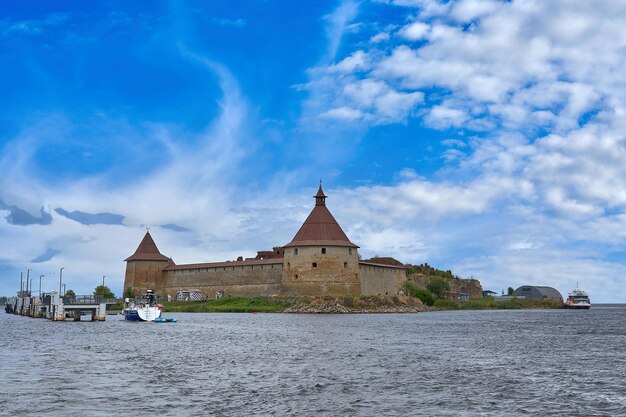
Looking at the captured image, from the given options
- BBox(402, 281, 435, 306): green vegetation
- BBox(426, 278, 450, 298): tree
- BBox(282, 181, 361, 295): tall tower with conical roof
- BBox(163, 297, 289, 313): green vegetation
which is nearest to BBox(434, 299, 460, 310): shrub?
BBox(402, 281, 435, 306): green vegetation

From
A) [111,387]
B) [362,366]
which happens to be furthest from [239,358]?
[111,387]

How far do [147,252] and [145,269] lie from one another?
228cm

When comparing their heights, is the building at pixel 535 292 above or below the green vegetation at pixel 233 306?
above

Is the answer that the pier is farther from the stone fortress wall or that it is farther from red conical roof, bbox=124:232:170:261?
the stone fortress wall

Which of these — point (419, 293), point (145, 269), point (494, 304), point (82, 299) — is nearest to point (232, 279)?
point (145, 269)

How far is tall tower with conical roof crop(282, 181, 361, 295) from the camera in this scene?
60.7 meters

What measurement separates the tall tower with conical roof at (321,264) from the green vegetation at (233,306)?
2.40m

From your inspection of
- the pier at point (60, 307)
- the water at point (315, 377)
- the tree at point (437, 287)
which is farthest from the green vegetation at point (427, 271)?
the water at point (315, 377)

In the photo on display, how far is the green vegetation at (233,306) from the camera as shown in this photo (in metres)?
58.9

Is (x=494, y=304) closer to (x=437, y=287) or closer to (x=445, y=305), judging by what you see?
(x=437, y=287)

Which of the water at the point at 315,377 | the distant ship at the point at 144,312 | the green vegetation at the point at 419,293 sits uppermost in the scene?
the green vegetation at the point at 419,293

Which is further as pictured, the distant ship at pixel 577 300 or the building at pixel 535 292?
the building at pixel 535 292

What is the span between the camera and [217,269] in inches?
2714

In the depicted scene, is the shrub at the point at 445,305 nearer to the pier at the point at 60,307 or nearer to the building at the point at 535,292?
the pier at the point at 60,307
